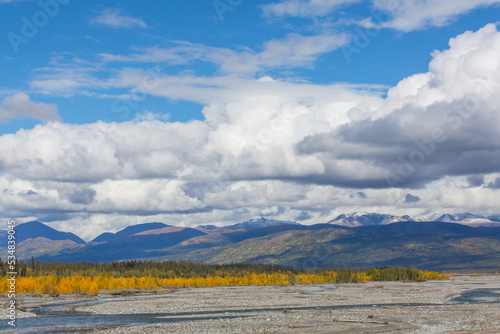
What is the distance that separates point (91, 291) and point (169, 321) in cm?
6560

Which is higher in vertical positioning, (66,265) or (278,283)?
(66,265)

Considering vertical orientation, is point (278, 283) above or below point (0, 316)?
below

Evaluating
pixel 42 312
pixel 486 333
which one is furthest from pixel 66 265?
pixel 486 333

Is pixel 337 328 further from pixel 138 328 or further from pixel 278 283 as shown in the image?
pixel 278 283

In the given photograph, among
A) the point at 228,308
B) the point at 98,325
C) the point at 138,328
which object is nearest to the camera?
the point at 138,328

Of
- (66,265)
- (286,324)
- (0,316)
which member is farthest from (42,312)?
(66,265)

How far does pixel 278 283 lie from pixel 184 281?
3934cm

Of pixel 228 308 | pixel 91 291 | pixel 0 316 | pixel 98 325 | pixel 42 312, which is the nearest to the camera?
pixel 98 325

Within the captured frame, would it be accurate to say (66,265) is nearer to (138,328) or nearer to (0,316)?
(0,316)

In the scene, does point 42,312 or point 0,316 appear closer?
point 0,316

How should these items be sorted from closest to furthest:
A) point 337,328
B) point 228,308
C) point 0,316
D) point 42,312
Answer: point 337,328
point 0,316
point 42,312
point 228,308

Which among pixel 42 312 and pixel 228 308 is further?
pixel 228 308

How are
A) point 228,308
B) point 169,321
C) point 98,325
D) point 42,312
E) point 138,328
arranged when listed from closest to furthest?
point 138,328 < point 98,325 < point 169,321 < point 42,312 < point 228,308

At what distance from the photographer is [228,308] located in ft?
261
